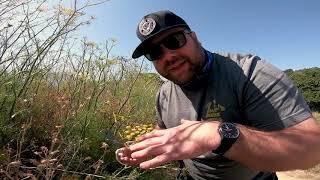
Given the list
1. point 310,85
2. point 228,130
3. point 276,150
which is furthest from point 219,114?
point 310,85

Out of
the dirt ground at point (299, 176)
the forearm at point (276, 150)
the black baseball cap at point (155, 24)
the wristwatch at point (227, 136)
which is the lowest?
the dirt ground at point (299, 176)

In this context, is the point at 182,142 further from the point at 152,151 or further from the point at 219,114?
the point at 219,114

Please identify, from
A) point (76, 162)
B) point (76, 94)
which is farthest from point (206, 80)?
point (76, 94)

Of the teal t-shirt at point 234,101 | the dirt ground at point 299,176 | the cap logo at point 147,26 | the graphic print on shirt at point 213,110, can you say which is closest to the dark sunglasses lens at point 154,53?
the cap logo at point 147,26

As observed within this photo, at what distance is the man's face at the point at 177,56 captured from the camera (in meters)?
2.65

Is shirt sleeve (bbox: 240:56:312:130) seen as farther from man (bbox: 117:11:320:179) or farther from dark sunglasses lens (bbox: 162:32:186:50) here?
dark sunglasses lens (bbox: 162:32:186:50)

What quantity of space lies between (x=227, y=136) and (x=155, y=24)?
1.09 meters

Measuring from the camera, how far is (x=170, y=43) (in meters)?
2.65

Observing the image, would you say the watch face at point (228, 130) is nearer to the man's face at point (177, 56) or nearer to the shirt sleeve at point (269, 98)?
the shirt sleeve at point (269, 98)

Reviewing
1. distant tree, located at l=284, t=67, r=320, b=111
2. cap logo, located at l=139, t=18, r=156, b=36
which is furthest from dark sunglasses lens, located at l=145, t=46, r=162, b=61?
distant tree, located at l=284, t=67, r=320, b=111

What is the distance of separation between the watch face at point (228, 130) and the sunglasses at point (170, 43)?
3.16ft

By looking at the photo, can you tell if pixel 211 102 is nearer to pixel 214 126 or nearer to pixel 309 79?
pixel 214 126

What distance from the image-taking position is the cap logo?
103 inches

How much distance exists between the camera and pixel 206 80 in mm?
2746
